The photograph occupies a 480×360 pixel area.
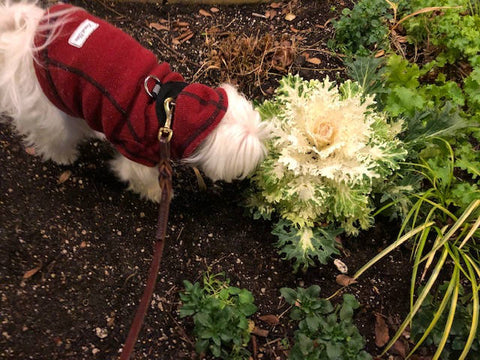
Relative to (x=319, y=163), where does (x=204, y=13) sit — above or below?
above

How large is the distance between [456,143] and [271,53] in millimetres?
1027

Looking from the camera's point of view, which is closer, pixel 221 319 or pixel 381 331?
pixel 221 319

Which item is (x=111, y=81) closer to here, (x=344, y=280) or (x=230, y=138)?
(x=230, y=138)

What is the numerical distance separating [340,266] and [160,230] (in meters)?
1.01

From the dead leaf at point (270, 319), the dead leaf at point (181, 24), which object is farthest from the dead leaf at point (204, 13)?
the dead leaf at point (270, 319)

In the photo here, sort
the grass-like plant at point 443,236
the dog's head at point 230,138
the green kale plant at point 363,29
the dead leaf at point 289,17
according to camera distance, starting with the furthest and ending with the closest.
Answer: the dead leaf at point 289,17 → the green kale plant at point 363,29 → the grass-like plant at point 443,236 → the dog's head at point 230,138

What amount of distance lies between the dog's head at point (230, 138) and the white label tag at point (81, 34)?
0.37 metres

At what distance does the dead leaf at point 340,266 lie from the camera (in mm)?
1803

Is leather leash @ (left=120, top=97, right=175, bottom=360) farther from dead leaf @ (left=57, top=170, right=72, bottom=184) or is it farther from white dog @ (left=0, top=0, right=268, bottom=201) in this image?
dead leaf @ (left=57, top=170, right=72, bottom=184)

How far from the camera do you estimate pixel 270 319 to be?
1.67m

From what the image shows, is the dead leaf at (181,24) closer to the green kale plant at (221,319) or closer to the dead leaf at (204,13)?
the dead leaf at (204,13)

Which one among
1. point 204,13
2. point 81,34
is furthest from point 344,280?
point 204,13

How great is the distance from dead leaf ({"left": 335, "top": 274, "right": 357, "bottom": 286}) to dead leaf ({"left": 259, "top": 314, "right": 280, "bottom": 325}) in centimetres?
32

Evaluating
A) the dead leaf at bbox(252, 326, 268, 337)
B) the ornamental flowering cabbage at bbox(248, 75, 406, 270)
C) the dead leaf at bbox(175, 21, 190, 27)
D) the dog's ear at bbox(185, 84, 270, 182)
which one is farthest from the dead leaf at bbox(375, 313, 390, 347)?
the dead leaf at bbox(175, 21, 190, 27)
